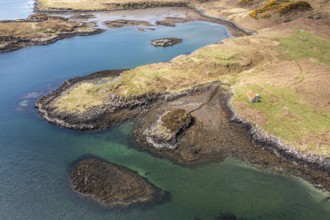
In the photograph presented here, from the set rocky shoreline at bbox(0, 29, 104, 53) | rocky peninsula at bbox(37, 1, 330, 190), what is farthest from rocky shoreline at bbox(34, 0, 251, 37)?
rocky shoreline at bbox(0, 29, 104, 53)

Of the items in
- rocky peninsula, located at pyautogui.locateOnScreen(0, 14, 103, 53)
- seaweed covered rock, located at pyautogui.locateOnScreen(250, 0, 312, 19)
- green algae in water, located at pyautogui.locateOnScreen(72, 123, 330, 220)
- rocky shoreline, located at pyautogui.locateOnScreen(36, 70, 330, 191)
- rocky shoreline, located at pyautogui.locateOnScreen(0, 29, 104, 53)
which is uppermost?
seaweed covered rock, located at pyautogui.locateOnScreen(250, 0, 312, 19)

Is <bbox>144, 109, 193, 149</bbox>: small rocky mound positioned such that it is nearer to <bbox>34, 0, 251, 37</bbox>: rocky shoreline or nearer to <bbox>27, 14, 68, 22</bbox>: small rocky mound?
<bbox>34, 0, 251, 37</bbox>: rocky shoreline

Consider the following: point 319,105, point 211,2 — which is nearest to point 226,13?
point 211,2

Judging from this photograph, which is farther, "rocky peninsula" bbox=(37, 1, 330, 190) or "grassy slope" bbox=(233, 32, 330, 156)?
"grassy slope" bbox=(233, 32, 330, 156)

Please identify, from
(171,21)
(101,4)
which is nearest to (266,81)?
(171,21)

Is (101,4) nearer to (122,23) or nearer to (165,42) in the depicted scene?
(122,23)

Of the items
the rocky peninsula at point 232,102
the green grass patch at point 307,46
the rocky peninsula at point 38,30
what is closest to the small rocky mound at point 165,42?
the rocky peninsula at point 232,102
